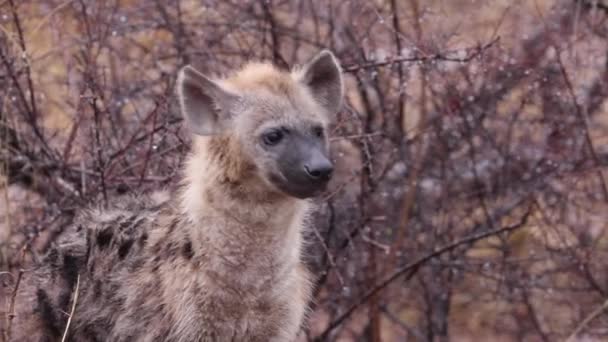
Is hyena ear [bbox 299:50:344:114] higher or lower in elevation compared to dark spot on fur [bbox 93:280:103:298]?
higher

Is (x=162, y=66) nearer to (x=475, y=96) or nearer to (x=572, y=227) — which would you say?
(x=475, y=96)

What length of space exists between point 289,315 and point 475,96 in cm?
262

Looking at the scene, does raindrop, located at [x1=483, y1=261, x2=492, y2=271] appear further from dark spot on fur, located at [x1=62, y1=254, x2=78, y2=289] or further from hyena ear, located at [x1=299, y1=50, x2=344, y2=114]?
dark spot on fur, located at [x1=62, y1=254, x2=78, y2=289]

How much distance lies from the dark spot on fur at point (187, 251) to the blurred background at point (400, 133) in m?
1.23

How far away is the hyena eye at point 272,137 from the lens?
168 inches

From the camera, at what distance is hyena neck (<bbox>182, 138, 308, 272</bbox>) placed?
4.27m

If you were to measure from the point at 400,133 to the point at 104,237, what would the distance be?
2.42 meters

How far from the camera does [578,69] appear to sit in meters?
6.45

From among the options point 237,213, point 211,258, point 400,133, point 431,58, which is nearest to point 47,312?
point 211,258

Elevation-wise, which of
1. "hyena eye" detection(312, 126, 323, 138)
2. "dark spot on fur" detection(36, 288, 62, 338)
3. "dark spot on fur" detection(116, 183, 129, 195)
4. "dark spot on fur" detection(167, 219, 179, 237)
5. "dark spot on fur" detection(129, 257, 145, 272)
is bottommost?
"dark spot on fur" detection(36, 288, 62, 338)

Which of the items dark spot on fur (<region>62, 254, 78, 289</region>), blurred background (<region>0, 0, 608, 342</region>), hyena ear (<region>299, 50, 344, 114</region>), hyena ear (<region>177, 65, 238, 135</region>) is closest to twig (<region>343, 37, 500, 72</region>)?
blurred background (<region>0, 0, 608, 342</region>)

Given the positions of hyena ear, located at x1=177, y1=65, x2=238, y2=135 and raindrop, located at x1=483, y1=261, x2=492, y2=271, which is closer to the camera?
hyena ear, located at x1=177, y1=65, x2=238, y2=135

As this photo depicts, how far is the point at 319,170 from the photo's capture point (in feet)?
13.5

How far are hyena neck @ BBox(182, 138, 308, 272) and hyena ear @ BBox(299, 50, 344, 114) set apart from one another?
554mm
